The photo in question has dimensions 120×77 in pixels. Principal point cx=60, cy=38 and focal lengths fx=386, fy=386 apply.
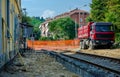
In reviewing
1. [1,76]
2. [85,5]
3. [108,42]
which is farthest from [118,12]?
[1,76]

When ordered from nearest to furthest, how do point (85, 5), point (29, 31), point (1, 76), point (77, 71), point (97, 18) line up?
1. point (1, 76)
2. point (77, 71)
3. point (29, 31)
4. point (97, 18)
5. point (85, 5)

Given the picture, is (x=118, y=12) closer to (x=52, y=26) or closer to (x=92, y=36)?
(x=92, y=36)

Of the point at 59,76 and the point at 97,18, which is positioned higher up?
the point at 97,18

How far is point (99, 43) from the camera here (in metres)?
41.5

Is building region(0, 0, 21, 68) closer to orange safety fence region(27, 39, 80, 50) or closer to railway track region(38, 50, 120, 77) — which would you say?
railway track region(38, 50, 120, 77)

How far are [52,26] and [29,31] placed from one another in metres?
95.8

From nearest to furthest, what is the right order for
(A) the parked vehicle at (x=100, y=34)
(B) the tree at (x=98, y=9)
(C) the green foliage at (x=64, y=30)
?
1. (A) the parked vehicle at (x=100, y=34)
2. (B) the tree at (x=98, y=9)
3. (C) the green foliage at (x=64, y=30)

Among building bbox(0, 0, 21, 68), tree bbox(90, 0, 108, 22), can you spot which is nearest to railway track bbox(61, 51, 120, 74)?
building bbox(0, 0, 21, 68)

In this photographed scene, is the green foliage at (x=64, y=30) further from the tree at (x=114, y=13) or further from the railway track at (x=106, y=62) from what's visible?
the railway track at (x=106, y=62)

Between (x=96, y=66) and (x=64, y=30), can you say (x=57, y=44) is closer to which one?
(x=64, y=30)

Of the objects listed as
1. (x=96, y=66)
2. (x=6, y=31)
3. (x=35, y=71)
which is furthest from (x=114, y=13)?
(x=35, y=71)

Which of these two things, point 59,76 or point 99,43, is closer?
point 59,76

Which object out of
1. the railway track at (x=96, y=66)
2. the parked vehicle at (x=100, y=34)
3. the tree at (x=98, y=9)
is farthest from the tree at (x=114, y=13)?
the railway track at (x=96, y=66)

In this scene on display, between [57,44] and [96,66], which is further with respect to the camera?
[57,44]
